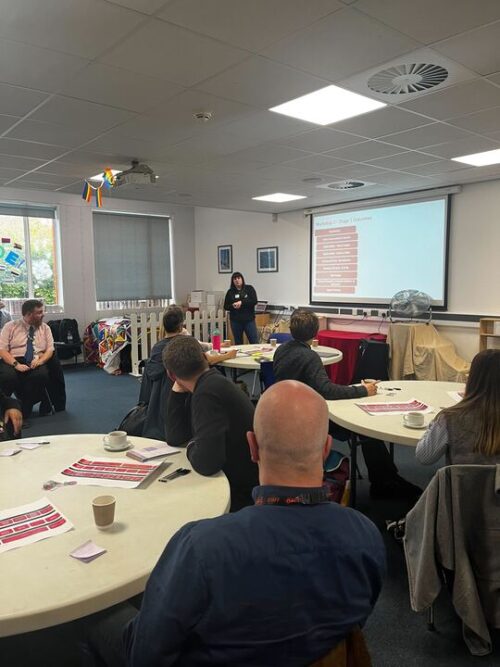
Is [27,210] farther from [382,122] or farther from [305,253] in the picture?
[382,122]

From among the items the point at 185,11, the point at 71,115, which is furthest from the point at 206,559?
the point at 71,115

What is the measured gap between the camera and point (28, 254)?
7680 mm

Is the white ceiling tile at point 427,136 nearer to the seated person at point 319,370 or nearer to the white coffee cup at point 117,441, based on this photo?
the seated person at point 319,370

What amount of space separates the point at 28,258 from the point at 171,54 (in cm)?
611

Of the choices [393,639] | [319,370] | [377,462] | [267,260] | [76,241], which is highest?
[76,241]

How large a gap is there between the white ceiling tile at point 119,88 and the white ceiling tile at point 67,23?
25cm

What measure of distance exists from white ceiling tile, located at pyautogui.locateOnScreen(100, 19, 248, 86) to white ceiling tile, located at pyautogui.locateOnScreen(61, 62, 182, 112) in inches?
3.3

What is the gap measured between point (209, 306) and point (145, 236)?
174 cm

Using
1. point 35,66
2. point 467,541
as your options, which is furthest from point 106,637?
point 35,66

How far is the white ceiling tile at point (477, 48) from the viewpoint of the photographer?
224 centimetres

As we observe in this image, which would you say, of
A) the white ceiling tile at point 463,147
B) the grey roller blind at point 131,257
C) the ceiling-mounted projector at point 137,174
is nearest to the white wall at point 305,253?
the grey roller blind at point 131,257

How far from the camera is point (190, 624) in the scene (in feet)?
2.68

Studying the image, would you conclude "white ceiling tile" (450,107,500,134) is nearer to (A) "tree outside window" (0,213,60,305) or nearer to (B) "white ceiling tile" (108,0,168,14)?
(B) "white ceiling tile" (108,0,168,14)

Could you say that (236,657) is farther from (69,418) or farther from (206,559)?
(69,418)
